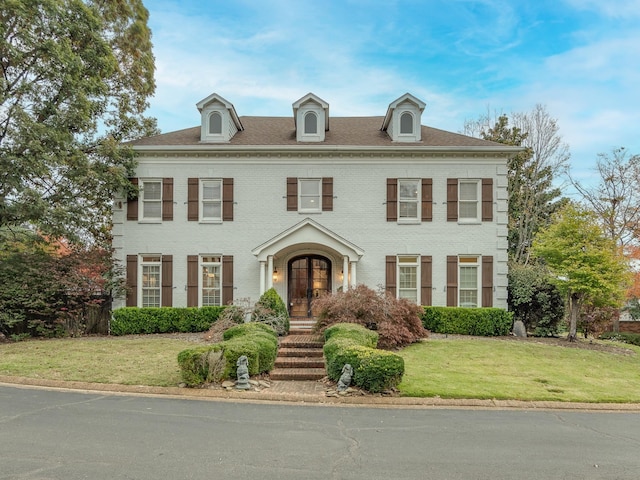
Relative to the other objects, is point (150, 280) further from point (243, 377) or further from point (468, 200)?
point (468, 200)

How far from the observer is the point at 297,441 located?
5.69 metres

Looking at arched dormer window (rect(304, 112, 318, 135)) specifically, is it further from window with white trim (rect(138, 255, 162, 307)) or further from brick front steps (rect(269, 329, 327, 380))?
brick front steps (rect(269, 329, 327, 380))

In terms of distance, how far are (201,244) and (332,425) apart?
38.1 feet

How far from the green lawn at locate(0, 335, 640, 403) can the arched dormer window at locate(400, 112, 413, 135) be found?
794 cm

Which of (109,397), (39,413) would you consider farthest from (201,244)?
(39,413)

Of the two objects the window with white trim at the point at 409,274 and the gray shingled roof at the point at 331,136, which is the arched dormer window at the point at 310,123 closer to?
the gray shingled roof at the point at 331,136

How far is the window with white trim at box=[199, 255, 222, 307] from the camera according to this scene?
16.8 metres

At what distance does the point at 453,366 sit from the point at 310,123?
35.4 ft

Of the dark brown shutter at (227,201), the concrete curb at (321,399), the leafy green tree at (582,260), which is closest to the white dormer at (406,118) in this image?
the leafy green tree at (582,260)

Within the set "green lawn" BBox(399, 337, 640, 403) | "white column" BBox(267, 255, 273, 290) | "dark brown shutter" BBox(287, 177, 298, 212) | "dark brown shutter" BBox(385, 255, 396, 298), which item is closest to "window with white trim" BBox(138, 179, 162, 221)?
"white column" BBox(267, 255, 273, 290)

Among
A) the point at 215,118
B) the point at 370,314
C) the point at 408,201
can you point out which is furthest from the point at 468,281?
the point at 215,118

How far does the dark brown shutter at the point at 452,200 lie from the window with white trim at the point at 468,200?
7.7 inches

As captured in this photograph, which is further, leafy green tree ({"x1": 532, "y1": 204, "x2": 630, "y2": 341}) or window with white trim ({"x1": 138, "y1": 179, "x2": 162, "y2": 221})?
window with white trim ({"x1": 138, "y1": 179, "x2": 162, "y2": 221})

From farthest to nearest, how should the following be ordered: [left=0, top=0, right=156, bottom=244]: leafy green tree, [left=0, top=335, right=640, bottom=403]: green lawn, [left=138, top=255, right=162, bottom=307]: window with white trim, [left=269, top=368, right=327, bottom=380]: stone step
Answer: [left=138, top=255, right=162, bottom=307]: window with white trim → [left=0, top=0, right=156, bottom=244]: leafy green tree → [left=269, top=368, right=327, bottom=380]: stone step → [left=0, top=335, right=640, bottom=403]: green lawn
